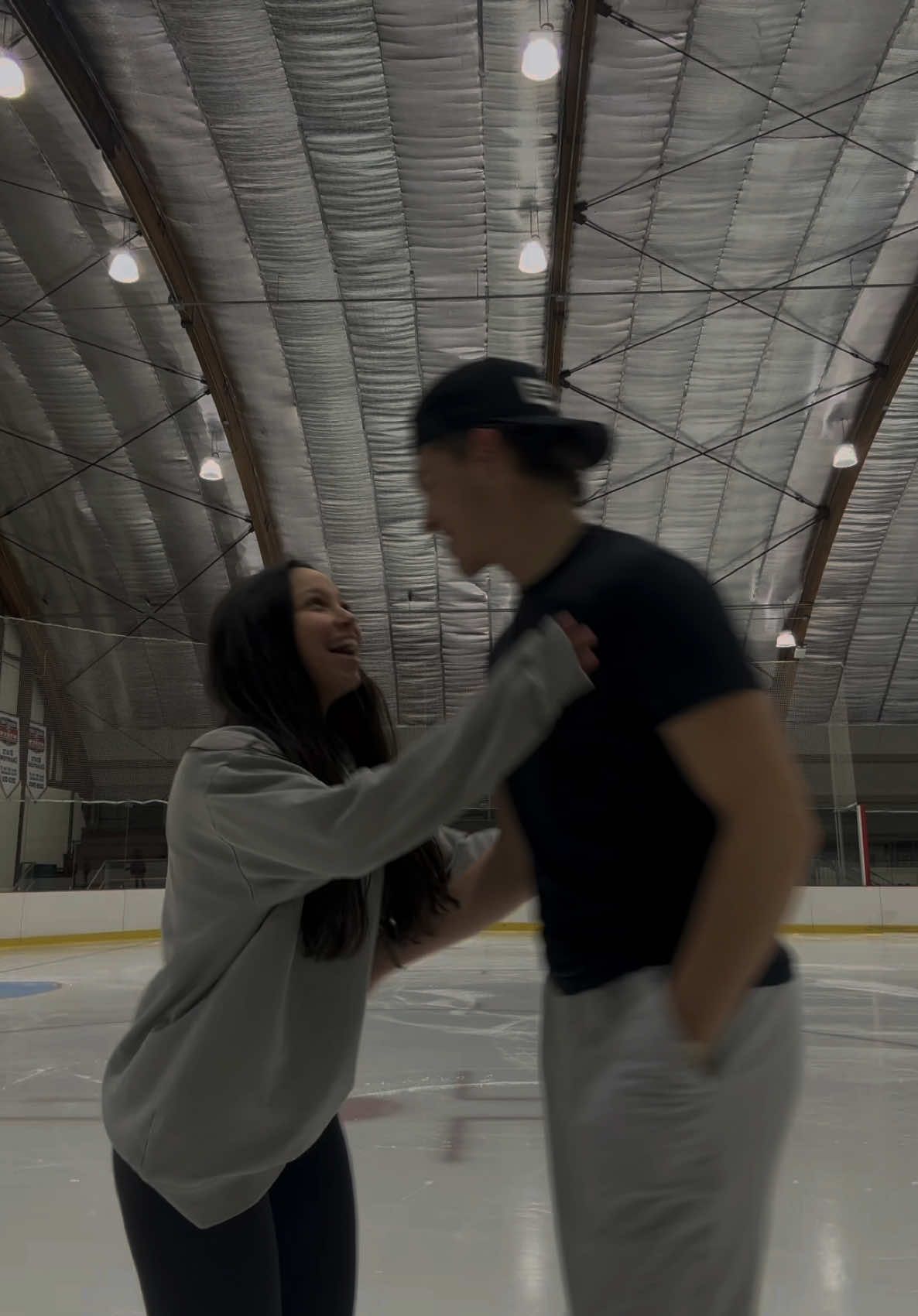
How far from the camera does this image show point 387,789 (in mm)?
1441

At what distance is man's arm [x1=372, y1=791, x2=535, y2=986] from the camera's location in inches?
67.7

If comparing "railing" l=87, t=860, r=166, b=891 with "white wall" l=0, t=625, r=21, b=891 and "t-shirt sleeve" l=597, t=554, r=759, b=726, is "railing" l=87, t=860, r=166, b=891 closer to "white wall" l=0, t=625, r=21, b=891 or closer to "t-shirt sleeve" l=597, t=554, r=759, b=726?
"white wall" l=0, t=625, r=21, b=891

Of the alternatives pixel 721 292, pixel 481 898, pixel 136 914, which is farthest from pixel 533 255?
pixel 481 898

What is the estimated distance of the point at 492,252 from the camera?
16.1 metres

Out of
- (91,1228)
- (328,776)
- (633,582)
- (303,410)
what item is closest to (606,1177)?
(633,582)

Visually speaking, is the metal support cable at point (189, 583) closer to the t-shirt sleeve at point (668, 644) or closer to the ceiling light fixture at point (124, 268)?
the ceiling light fixture at point (124, 268)

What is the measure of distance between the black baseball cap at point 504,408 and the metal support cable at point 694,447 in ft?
57.9

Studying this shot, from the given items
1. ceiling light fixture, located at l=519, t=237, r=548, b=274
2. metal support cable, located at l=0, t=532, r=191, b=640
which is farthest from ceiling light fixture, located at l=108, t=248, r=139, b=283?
metal support cable, located at l=0, t=532, r=191, b=640

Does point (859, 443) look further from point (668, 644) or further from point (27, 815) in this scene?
point (668, 644)

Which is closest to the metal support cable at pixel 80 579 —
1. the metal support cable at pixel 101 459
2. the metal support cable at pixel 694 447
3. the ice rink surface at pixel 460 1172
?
the metal support cable at pixel 101 459

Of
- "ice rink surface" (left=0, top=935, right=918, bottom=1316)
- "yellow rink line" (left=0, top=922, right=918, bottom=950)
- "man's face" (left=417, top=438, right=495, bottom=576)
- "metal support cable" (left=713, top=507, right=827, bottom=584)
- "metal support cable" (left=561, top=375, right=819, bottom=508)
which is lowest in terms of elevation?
"ice rink surface" (left=0, top=935, right=918, bottom=1316)

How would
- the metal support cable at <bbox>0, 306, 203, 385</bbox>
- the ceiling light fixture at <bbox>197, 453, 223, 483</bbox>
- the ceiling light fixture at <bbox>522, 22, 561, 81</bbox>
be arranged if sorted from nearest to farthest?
the ceiling light fixture at <bbox>522, 22, 561, 81</bbox>, the metal support cable at <bbox>0, 306, 203, 385</bbox>, the ceiling light fixture at <bbox>197, 453, 223, 483</bbox>

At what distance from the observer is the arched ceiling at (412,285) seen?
13234 millimetres

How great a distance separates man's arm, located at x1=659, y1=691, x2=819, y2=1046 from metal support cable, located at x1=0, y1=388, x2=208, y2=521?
709 inches
